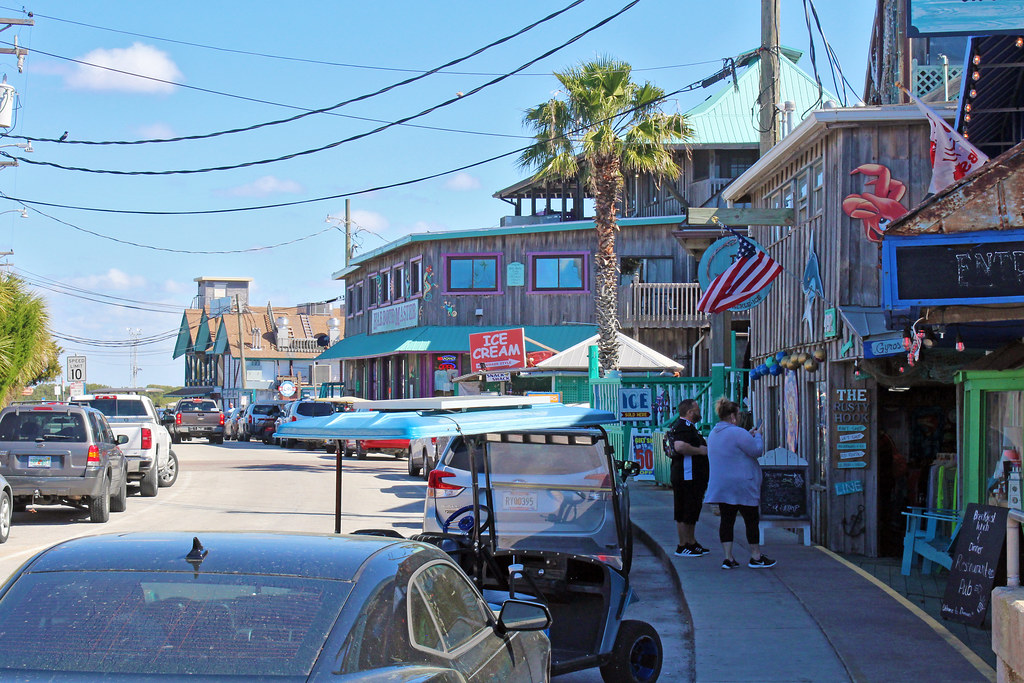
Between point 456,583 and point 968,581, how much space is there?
5.31 m

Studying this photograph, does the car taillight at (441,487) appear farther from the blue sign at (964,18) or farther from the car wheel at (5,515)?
the car wheel at (5,515)

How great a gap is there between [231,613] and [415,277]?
121 feet

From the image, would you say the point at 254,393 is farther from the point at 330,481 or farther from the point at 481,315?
the point at 330,481

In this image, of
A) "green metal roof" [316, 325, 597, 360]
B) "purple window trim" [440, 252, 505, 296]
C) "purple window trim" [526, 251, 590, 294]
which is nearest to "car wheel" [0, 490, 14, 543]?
"green metal roof" [316, 325, 597, 360]

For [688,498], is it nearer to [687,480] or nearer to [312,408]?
[687,480]

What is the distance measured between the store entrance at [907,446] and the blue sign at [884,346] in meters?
2.19

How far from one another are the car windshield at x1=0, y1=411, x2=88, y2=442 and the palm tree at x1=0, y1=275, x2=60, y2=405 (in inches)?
457

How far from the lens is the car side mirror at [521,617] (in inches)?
187

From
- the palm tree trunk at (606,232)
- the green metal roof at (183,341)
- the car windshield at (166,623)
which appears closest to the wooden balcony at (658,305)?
the palm tree trunk at (606,232)

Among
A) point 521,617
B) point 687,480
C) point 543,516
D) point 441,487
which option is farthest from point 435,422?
point 687,480

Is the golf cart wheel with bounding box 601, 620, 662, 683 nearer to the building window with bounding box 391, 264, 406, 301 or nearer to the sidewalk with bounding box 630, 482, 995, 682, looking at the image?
the sidewalk with bounding box 630, 482, 995, 682

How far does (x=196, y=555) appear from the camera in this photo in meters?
4.01

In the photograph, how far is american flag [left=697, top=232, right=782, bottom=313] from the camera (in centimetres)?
1505

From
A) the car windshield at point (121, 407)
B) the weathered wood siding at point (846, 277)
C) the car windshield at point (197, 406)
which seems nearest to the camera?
the weathered wood siding at point (846, 277)
